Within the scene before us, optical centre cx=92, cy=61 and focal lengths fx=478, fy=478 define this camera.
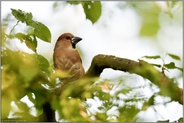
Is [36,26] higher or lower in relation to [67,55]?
higher

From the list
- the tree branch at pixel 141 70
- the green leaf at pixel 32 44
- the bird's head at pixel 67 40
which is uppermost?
the green leaf at pixel 32 44

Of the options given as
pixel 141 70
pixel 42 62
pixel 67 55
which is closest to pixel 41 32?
pixel 42 62

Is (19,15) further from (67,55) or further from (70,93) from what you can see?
(67,55)

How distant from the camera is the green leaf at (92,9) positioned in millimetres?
2479

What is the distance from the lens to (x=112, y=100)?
150cm

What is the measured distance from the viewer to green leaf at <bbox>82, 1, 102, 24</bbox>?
8.13 feet

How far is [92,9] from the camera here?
98.6 inches

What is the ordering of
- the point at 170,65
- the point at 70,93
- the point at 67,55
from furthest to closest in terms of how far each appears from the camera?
the point at 67,55
the point at 170,65
the point at 70,93

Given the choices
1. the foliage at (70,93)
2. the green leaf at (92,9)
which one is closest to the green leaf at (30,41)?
the green leaf at (92,9)

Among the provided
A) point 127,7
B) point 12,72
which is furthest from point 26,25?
point 12,72

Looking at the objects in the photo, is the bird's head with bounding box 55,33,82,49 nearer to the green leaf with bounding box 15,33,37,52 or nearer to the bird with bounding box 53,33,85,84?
the bird with bounding box 53,33,85,84

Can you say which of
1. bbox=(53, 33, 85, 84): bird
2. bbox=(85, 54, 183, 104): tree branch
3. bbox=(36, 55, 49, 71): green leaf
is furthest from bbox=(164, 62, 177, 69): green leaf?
bbox=(53, 33, 85, 84): bird

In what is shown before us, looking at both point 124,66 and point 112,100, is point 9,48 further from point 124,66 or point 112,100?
point 124,66

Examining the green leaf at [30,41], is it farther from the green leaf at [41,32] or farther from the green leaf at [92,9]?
the green leaf at [92,9]
